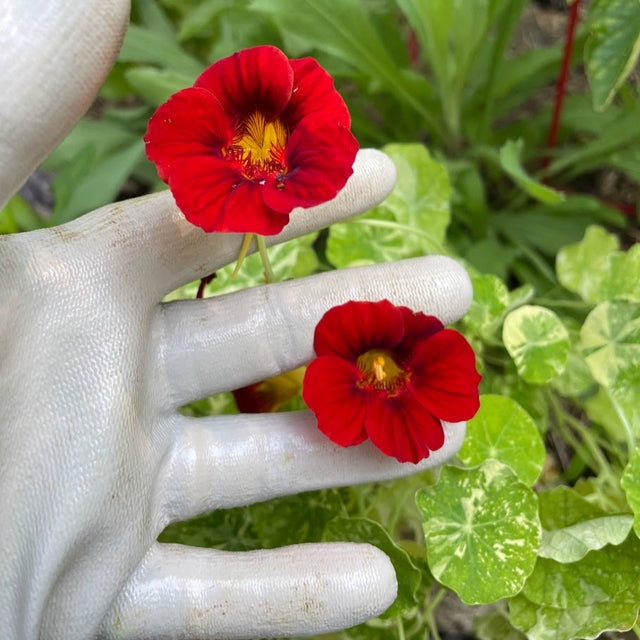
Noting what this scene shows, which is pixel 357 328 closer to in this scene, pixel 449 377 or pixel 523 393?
pixel 449 377

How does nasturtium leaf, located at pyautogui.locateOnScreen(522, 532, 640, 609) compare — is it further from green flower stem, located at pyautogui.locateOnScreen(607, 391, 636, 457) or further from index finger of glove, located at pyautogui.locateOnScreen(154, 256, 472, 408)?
index finger of glove, located at pyautogui.locateOnScreen(154, 256, 472, 408)

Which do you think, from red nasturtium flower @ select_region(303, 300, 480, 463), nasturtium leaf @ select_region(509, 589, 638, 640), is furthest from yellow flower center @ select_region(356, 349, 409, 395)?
nasturtium leaf @ select_region(509, 589, 638, 640)

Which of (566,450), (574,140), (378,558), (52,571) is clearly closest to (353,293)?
(378,558)

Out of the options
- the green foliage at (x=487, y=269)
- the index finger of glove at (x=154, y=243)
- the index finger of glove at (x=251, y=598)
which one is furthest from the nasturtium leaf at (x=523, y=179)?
the index finger of glove at (x=251, y=598)

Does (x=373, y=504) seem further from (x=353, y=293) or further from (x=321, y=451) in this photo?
(x=353, y=293)

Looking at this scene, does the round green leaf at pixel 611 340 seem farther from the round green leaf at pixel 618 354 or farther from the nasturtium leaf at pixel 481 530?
the nasturtium leaf at pixel 481 530

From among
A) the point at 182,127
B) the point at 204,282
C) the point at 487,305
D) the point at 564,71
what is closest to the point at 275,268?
the point at 204,282
